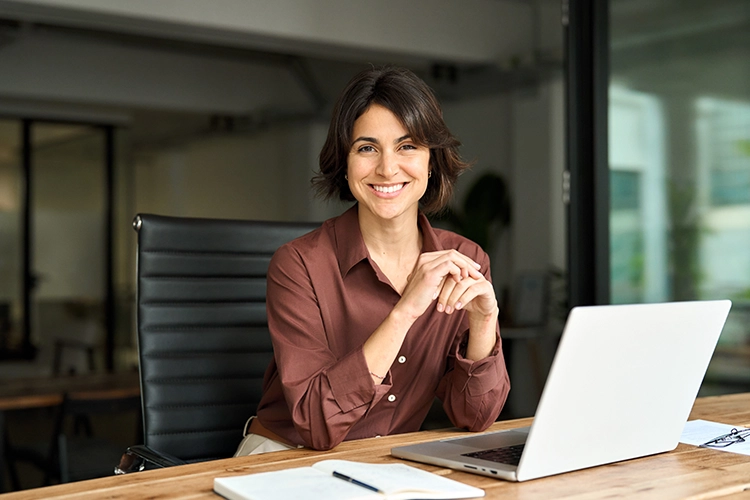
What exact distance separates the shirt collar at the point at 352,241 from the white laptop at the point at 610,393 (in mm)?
475

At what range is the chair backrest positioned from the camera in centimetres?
189

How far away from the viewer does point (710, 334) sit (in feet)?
4.28

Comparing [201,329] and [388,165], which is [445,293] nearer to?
[388,165]

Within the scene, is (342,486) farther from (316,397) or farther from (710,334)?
(710,334)

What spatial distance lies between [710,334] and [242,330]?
43.6 inches

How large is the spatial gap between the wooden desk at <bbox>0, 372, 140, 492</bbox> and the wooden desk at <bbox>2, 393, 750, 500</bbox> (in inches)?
93.0

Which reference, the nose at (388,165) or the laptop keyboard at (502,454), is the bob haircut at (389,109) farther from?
the laptop keyboard at (502,454)

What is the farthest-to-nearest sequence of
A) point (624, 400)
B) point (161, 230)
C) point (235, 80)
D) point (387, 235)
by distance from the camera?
point (235, 80) → point (161, 230) → point (387, 235) → point (624, 400)

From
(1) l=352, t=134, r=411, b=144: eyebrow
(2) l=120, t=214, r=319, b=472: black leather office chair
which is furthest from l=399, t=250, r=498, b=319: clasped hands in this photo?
(2) l=120, t=214, r=319, b=472: black leather office chair

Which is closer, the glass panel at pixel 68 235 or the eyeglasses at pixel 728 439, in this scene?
the eyeglasses at pixel 728 439

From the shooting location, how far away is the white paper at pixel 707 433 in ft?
4.58

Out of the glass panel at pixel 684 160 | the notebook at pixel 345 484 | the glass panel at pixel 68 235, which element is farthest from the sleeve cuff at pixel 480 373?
the glass panel at pixel 68 235

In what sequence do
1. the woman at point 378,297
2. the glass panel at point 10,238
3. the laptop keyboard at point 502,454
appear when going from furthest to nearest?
the glass panel at point 10,238 → the woman at point 378,297 → the laptop keyboard at point 502,454

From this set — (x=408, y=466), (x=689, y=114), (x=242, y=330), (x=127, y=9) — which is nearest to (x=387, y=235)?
(x=242, y=330)
